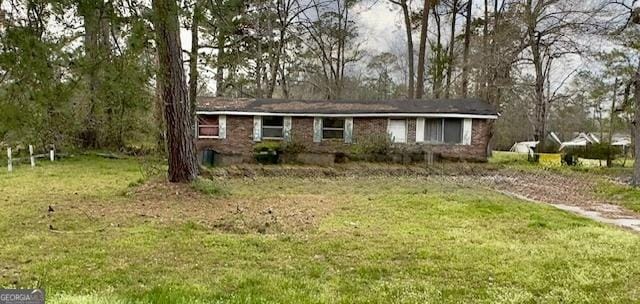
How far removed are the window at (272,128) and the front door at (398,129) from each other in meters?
4.77

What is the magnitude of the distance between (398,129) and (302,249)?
639 inches

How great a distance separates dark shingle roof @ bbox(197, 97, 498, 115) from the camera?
21.0 metres

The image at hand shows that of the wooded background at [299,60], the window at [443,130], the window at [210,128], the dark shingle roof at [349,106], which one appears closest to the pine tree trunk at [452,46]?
the wooded background at [299,60]

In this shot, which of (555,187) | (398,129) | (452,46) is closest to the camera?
(555,187)

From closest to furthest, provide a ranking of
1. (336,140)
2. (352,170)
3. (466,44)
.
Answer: (352,170), (336,140), (466,44)

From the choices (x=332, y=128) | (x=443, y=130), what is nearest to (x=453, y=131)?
(x=443, y=130)

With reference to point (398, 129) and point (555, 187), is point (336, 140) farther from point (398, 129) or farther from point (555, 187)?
point (555, 187)

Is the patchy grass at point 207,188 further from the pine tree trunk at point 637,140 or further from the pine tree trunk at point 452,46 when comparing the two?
the pine tree trunk at point 452,46

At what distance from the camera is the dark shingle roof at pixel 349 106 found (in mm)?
20969

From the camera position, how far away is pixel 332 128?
72.3ft

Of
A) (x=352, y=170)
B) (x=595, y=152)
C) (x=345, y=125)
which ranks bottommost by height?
(x=352, y=170)

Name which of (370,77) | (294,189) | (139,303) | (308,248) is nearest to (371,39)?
(370,77)

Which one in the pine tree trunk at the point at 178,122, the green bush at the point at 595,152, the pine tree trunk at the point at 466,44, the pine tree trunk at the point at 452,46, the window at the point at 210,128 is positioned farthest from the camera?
the pine tree trunk at the point at 452,46

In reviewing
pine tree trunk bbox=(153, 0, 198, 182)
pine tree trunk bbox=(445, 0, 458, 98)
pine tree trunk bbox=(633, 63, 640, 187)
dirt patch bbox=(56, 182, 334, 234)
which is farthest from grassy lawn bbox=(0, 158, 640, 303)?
pine tree trunk bbox=(445, 0, 458, 98)
